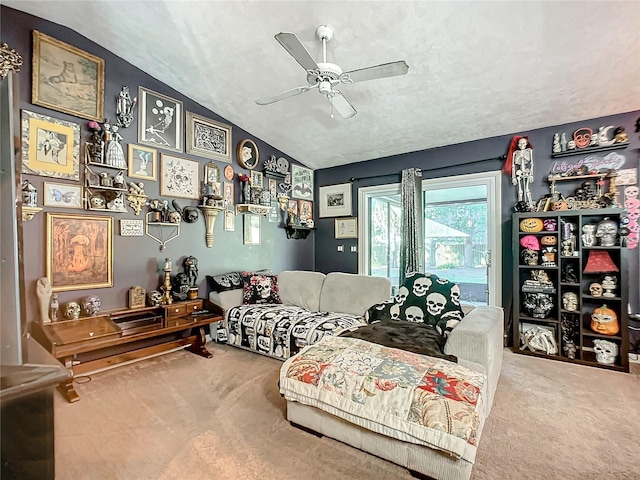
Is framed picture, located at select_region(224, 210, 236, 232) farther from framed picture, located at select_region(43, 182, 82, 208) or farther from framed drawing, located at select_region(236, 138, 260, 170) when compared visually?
framed picture, located at select_region(43, 182, 82, 208)

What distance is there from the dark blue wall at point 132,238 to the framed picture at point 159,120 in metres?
0.07

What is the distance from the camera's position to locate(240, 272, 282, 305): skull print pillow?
3.96 metres

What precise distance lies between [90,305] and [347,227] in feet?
11.8

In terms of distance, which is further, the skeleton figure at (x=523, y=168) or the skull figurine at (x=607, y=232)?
the skeleton figure at (x=523, y=168)

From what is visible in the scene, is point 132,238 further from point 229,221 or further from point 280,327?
point 280,327

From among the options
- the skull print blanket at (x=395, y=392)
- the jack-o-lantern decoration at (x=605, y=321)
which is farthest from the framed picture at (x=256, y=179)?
the jack-o-lantern decoration at (x=605, y=321)

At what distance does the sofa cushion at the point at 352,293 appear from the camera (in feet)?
11.5

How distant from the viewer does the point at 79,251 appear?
2977 millimetres

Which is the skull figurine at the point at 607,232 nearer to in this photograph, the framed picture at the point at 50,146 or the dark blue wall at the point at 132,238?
the dark blue wall at the point at 132,238

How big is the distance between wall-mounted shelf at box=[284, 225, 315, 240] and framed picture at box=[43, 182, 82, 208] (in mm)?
2803

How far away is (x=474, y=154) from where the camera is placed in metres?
4.12

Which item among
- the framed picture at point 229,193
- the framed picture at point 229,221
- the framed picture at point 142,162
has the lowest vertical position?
the framed picture at point 229,221

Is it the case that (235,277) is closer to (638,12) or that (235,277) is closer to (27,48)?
(27,48)

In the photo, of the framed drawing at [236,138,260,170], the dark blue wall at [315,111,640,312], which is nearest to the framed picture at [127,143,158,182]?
the framed drawing at [236,138,260,170]
